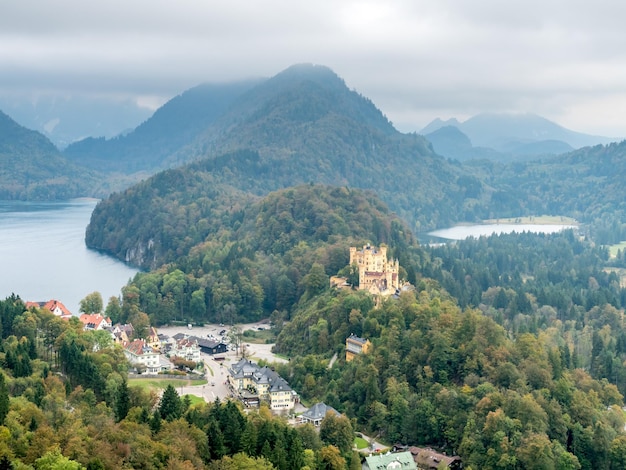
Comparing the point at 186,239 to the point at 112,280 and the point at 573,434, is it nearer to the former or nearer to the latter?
the point at 112,280

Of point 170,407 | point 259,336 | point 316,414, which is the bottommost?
point 259,336

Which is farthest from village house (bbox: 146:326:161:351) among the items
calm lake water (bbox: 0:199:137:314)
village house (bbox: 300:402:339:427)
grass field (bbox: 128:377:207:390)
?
calm lake water (bbox: 0:199:137:314)

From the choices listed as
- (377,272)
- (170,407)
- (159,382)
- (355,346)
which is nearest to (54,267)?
(377,272)

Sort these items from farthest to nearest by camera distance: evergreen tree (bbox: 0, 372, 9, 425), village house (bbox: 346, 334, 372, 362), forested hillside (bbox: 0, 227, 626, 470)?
village house (bbox: 346, 334, 372, 362) → forested hillside (bbox: 0, 227, 626, 470) → evergreen tree (bbox: 0, 372, 9, 425)

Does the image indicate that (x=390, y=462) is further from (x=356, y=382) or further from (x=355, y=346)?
(x=355, y=346)

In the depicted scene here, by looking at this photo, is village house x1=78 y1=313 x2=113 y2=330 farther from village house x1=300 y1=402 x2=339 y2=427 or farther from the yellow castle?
village house x1=300 y1=402 x2=339 y2=427

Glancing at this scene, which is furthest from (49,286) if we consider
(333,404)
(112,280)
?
(333,404)

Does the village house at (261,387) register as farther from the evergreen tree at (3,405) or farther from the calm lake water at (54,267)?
the calm lake water at (54,267)
